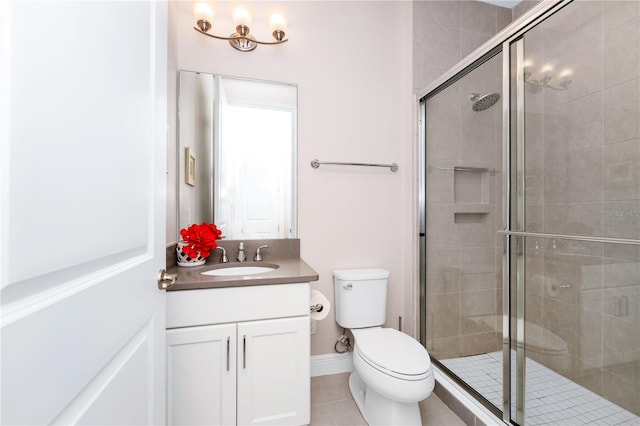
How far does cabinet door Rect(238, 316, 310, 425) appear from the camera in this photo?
4.06ft

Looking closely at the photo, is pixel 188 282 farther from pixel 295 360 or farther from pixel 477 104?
pixel 477 104

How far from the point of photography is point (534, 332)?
1408mm

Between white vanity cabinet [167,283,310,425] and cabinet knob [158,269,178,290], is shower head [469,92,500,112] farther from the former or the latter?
cabinet knob [158,269,178,290]

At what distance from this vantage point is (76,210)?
45 cm

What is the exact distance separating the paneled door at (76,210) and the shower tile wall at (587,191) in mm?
1607

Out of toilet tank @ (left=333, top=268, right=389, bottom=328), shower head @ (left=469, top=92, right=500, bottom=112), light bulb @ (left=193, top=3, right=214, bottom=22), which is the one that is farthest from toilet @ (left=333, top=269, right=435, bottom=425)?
light bulb @ (left=193, top=3, right=214, bottom=22)

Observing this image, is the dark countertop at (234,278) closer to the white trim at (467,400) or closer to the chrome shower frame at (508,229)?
the chrome shower frame at (508,229)

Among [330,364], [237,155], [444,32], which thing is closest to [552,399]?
[330,364]

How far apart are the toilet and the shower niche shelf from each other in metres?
0.65

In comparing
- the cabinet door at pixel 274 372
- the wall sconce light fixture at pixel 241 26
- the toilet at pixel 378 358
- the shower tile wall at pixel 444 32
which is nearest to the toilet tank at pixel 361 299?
the toilet at pixel 378 358

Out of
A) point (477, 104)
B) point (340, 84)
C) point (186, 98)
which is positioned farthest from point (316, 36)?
point (477, 104)

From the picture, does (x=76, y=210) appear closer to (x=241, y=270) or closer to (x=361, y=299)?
(x=241, y=270)

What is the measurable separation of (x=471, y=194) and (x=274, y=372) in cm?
151

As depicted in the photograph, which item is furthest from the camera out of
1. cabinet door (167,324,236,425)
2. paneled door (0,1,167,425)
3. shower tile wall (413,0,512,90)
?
shower tile wall (413,0,512,90)
